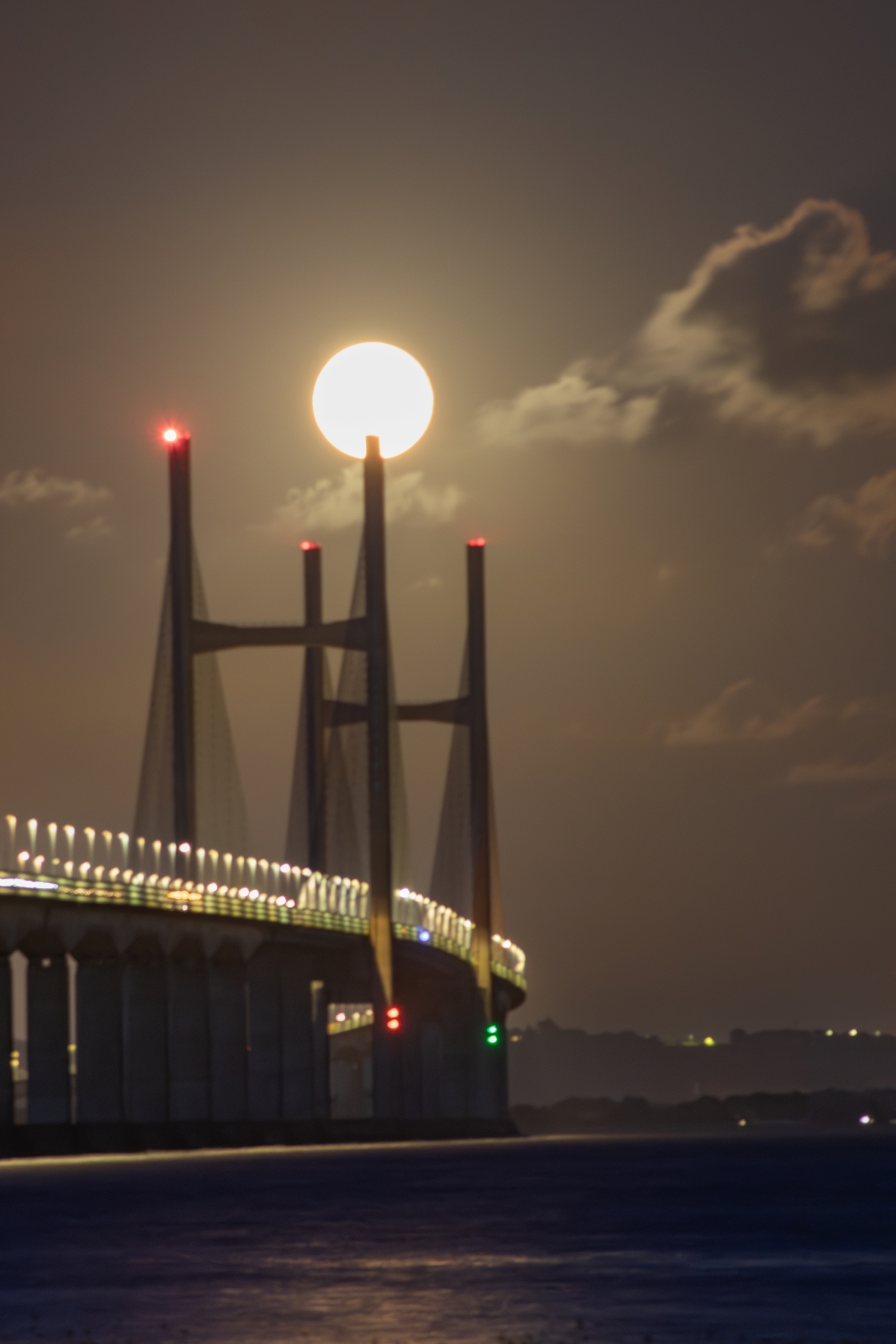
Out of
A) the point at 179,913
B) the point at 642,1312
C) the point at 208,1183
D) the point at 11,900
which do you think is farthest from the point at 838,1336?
the point at 179,913

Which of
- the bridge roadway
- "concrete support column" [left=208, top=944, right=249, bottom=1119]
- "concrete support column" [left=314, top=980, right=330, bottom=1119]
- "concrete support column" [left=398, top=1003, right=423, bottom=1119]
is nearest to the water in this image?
the bridge roadway

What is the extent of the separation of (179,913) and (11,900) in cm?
1208

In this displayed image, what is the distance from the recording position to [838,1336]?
24.1 meters

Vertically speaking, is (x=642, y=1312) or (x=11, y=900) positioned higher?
(x=11, y=900)

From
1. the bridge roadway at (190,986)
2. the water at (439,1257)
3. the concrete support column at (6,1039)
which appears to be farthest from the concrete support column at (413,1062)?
the water at (439,1257)

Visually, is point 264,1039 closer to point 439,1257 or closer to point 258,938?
point 258,938

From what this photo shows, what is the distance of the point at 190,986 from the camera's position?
3841 inches

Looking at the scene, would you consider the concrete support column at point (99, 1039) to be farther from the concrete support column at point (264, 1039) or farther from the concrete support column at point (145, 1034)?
the concrete support column at point (264, 1039)

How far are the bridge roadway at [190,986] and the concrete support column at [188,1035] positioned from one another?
7cm

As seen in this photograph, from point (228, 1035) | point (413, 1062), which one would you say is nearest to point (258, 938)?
point (228, 1035)

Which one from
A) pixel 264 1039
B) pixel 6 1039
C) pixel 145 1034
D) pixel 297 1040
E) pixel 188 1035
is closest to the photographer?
pixel 6 1039

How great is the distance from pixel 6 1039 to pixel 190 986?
1643 cm

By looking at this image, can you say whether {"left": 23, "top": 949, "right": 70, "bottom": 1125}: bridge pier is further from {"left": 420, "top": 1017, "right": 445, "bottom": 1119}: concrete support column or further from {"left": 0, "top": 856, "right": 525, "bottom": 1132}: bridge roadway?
{"left": 420, "top": 1017, "right": 445, "bottom": 1119}: concrete support column

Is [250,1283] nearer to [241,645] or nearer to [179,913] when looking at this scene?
[179,913]
